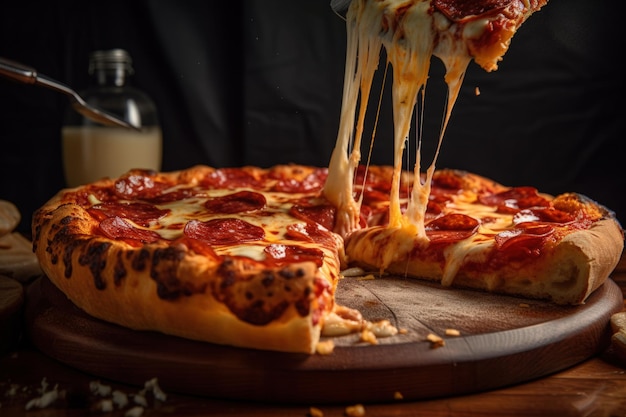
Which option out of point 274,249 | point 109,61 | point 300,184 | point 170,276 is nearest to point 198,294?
point 170,276

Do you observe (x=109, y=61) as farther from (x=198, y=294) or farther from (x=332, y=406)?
(x=332, y=406)

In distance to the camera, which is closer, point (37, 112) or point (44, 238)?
point (44, 238)

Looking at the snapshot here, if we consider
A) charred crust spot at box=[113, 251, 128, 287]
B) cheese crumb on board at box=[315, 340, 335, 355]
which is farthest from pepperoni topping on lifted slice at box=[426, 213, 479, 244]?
charred crust spot at box=[113, 251, 128, 287]

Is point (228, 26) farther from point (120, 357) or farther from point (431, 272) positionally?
point (120, 357)

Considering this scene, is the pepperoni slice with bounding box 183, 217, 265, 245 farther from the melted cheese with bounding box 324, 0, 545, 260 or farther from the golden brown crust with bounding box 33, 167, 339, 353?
the melted cheese with bounding box 324, 0, 545, 260

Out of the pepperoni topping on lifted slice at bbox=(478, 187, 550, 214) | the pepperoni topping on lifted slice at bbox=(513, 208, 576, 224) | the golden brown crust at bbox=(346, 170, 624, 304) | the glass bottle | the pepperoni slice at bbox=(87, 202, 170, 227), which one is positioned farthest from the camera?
the glass bottle

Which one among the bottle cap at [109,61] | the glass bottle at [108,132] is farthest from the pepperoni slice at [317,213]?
the bottle cap at [109,61]

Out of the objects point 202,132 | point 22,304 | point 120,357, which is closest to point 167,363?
point 120,357
